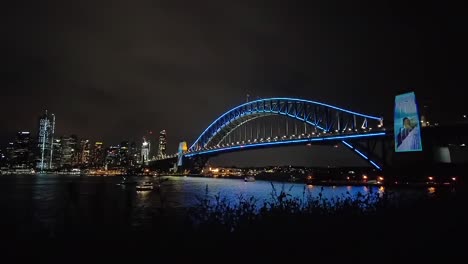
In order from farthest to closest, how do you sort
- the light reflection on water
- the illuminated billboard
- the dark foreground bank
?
the illuminated billboard, the light reflection on water, the dark foreground bank

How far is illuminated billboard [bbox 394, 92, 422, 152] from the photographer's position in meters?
56.4

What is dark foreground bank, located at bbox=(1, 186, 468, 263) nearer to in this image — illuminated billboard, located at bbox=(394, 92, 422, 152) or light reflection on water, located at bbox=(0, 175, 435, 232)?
light reflection on water, located at bbox=(0, 175, 435, 232)

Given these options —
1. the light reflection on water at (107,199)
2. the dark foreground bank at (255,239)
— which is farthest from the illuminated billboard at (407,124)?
the dark foreground bank at (255,239)

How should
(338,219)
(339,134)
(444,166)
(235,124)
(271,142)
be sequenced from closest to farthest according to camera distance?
(338,219), (444,166), (339,134), (271,142), (235,124)

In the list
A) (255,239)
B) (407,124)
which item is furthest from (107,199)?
(407,124)

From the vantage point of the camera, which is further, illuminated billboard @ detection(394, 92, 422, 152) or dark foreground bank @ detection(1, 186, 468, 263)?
illuminated billboard @ detection(394, 92, 422, 152)

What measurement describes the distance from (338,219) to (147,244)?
352 centimetres

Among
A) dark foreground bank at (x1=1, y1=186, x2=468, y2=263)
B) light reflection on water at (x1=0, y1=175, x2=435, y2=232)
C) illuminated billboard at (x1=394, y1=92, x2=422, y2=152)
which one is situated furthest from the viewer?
illuminated billboard at (x1=394, y1=92, x2=422, y2=152)

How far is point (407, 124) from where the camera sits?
57812mm

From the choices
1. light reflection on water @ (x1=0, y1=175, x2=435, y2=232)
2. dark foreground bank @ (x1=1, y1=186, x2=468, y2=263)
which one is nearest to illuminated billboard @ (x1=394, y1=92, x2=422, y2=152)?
light reflection on water @ (x1=0, y1=175, x2=435, y2=232)

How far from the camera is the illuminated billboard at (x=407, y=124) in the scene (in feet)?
185

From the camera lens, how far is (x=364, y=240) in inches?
264

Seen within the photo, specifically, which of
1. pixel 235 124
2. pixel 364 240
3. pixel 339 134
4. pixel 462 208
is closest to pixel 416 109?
pixel 339 134

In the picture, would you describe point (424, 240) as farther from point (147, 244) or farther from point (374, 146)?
point (374, 146)
